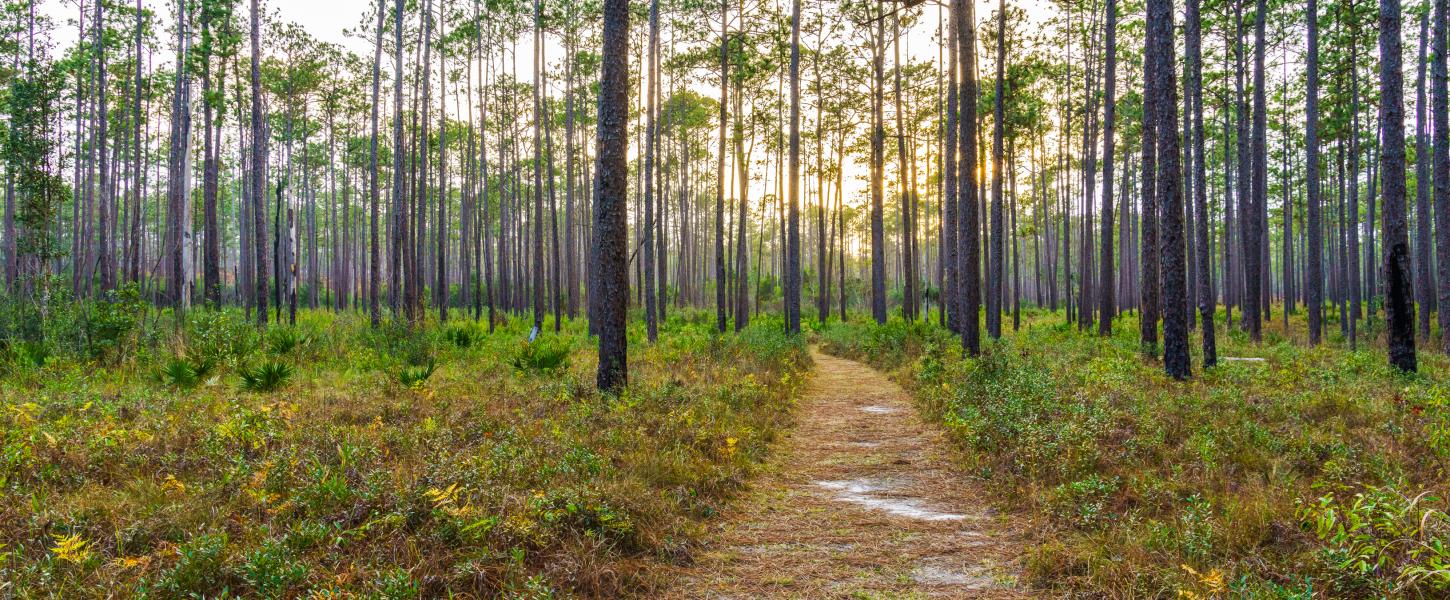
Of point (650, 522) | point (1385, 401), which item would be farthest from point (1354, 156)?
point (650, 522)

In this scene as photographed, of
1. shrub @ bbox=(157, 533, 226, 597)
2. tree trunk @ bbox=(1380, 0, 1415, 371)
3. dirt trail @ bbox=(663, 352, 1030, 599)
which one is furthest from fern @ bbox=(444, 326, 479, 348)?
tree trunk @ bbox=(1380, 0, 1415, 371)

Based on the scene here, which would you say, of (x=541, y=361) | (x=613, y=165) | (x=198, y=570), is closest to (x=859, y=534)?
(x=198, y=570)

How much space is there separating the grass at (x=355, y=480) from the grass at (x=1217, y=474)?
96.5 inches

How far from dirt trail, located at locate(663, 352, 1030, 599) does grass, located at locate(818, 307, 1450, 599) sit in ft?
1.02

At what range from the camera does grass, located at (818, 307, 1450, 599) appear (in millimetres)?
3277

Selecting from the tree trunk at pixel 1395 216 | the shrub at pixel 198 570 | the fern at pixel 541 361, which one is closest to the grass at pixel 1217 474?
the tree trunk at pixel 1395 216

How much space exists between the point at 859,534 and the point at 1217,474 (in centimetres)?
266

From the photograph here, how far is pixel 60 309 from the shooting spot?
10891 millimetres

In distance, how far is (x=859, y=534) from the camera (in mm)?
4789

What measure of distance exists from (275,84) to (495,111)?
34.3 ft

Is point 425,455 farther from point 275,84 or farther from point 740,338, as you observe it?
point 275,84

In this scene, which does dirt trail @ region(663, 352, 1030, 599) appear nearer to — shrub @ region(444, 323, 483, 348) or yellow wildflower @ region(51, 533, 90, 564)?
yellow wildflower @ region(51, 533, 90, 564)

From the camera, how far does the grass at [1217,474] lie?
10.8ft

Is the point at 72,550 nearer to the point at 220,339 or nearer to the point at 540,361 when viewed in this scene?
the point at 540,361
